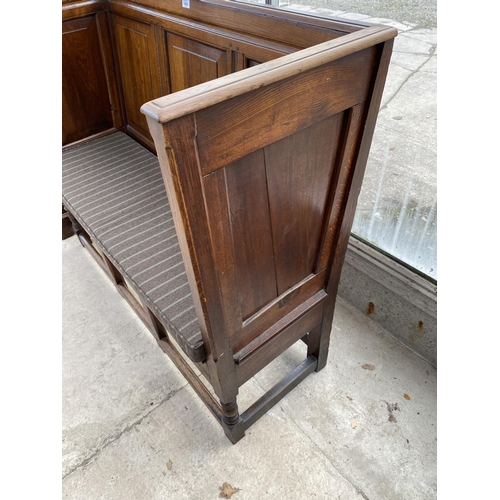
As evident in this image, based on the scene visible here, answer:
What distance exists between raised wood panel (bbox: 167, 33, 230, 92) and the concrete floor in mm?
1189

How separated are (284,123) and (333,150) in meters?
0.24

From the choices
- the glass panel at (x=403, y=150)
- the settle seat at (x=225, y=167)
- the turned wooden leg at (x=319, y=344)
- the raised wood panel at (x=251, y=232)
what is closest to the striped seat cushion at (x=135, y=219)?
the settle seat at (x=225, y=167)

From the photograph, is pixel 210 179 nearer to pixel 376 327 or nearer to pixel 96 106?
pixel 376 327

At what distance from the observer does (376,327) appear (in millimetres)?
1983

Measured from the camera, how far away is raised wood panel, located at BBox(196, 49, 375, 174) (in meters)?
0.76

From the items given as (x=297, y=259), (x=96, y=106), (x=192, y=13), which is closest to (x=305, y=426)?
(x=297, y=259)

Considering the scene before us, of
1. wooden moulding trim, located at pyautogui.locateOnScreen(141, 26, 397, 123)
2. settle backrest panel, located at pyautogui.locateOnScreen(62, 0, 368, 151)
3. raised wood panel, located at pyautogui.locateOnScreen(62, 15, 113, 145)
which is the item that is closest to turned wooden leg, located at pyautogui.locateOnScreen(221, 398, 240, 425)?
wooden moulding trim, located at pyautogui.locateOnScreen(141, 26, 397, 123)

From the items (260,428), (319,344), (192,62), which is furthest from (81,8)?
(260,428)

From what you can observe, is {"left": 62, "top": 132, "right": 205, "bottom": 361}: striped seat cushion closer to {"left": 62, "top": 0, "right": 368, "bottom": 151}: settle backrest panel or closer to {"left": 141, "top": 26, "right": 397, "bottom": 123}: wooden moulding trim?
{"left": 62, "top": 0, "right": 368, "bottom": 151}: settle backrest panel

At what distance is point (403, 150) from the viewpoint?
1882 mm

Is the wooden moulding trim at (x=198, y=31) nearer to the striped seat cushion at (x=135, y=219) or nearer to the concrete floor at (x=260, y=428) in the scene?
the striped seat cushion at (x=135, y=219)

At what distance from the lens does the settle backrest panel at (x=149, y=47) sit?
51.1 inches

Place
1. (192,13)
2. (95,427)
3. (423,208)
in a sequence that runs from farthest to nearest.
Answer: (423,208) → (95,427) → (192,13)

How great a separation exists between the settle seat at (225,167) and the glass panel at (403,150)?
0.49 metres
